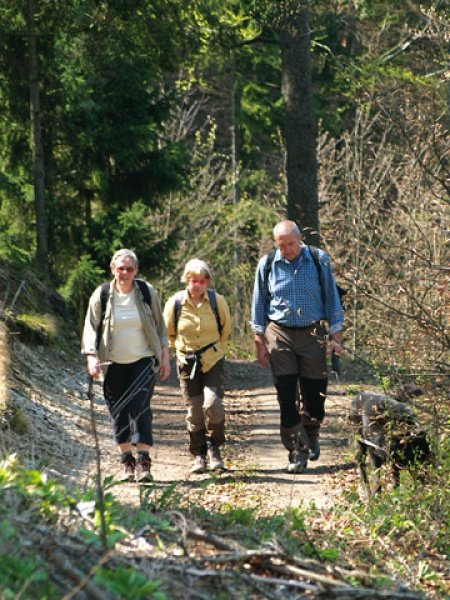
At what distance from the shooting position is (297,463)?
10.7 meters

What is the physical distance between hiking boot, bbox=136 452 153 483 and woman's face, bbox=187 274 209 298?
4.92 feet

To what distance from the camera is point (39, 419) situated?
468 inches

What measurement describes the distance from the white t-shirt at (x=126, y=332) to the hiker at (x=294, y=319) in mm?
1244

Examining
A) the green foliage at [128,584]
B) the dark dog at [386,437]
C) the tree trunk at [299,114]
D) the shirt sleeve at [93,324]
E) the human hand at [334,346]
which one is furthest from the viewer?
the tree trunk at [299,114]

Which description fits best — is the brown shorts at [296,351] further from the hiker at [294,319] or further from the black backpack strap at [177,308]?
the black backpack strap at [177,308]

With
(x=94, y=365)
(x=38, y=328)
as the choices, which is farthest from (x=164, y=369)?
(x=38, y=328)

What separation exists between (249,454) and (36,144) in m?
7.83

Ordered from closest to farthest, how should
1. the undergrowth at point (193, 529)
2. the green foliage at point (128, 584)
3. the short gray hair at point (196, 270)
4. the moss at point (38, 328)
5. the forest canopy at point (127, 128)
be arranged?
the green foliage at point (128, 584)
the undergrowth at point (193, 529)
the short gray hair at point (196, 270)
the moss at point (38, 328)
the forest canopy at point (127, 128)

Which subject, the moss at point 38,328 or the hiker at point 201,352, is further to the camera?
the moss at point 38,328

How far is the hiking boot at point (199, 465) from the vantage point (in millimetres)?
10688

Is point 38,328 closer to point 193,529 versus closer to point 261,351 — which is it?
point 261,351

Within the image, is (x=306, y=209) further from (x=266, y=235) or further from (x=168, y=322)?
(x=266, y=235)

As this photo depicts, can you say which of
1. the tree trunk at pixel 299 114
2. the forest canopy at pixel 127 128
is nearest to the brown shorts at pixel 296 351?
the forest canopy at pixel 127 128

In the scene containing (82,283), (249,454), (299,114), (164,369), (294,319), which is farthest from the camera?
(82,283)
